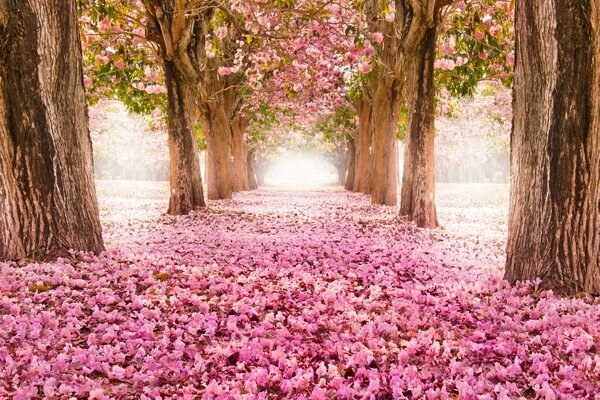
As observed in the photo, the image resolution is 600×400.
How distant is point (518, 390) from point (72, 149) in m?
6.76

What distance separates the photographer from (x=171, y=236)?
11.9 m

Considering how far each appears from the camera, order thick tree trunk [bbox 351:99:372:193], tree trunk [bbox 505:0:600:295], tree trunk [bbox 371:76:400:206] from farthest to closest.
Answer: thick tree trunk [bbox 351:99:372:193] < tree trunk [bbox 371:76:400:206] < tree trunk [bbox 505:0:600:295]

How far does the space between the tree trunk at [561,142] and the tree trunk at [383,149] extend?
1547cm

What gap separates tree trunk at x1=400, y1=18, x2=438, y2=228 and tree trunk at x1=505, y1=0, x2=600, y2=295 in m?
7.09

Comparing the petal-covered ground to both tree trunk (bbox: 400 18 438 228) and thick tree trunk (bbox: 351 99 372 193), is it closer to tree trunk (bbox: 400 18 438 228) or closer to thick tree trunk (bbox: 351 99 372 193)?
tree trunk (bbox: 400 18 438 228)

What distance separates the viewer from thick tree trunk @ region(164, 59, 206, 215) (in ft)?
54.7

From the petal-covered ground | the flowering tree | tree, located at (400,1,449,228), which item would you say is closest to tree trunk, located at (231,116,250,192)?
the flowering tree

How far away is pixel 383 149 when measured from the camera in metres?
22.6

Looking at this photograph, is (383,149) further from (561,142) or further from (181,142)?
(561,142)

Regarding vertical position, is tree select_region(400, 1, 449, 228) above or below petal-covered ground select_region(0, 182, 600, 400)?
above

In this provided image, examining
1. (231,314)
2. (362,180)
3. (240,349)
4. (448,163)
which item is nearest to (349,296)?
(231,314)

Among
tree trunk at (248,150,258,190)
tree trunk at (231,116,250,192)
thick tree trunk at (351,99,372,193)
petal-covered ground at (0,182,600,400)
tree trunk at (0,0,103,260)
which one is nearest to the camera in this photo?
petal-covered ground at (0,182,600,400)

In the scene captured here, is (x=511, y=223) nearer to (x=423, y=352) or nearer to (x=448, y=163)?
(x=423, y=352)

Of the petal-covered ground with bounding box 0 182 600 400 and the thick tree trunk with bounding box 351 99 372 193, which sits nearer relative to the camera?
the petal-covered ground with bounding box 0 182 600 400
